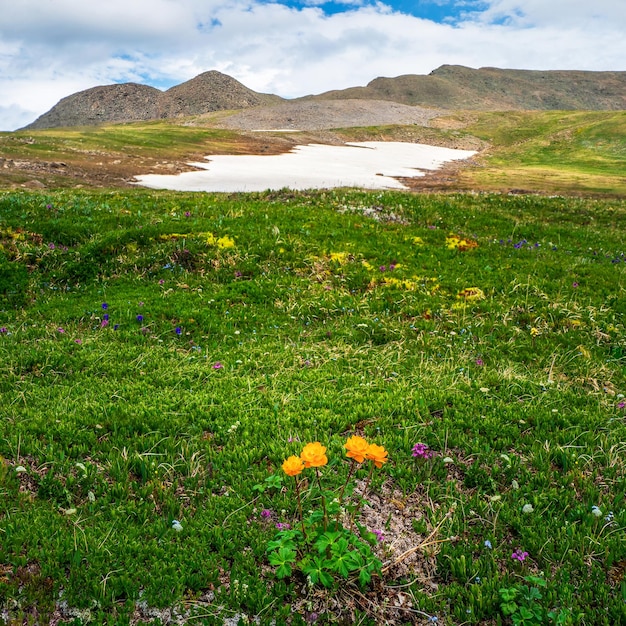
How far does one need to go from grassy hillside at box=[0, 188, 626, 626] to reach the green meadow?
31 mm

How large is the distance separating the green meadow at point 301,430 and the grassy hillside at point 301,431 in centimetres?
3

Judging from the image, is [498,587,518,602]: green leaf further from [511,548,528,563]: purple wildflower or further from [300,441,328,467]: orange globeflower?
[300,441,328,467]: orange globeflower

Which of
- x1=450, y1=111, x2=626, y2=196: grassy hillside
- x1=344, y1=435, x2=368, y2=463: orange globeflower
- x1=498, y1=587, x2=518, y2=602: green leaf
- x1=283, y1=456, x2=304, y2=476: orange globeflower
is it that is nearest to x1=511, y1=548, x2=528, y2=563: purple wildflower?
x1=498, y1=587, x2=518, y2=602: green leaf

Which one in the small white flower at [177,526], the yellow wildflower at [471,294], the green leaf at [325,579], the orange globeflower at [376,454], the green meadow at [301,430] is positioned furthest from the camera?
the yellow wildflower at [471,294]

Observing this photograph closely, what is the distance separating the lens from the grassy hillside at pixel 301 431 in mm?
3811

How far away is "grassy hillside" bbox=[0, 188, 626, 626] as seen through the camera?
3811 mm

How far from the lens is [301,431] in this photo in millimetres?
5926

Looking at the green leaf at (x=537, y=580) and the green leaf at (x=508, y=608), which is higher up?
the green leaf at (x=537, y=580)

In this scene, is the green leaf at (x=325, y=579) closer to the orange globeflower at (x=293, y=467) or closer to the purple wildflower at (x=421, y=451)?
the orange globeflower at (x=293, y=467)

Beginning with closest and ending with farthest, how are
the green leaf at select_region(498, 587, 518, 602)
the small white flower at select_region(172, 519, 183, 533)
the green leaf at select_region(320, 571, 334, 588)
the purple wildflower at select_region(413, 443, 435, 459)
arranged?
the green leaf at select_region(320, 571, 334, 588), the green leaf at select_region(498, 587, 518, 602), the small white flower at select_region(172, 519, 183, 533), the purple wildflower at select_region(413, 443, 435, 459)

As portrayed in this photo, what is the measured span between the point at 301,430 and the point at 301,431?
0.12 feet

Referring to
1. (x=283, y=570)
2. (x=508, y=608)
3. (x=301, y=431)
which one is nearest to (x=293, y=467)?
(x=283, y=570)

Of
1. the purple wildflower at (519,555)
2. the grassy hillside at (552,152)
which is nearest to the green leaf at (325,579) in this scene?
the purple wildflower at (519,555)

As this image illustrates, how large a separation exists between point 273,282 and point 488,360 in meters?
5.46
